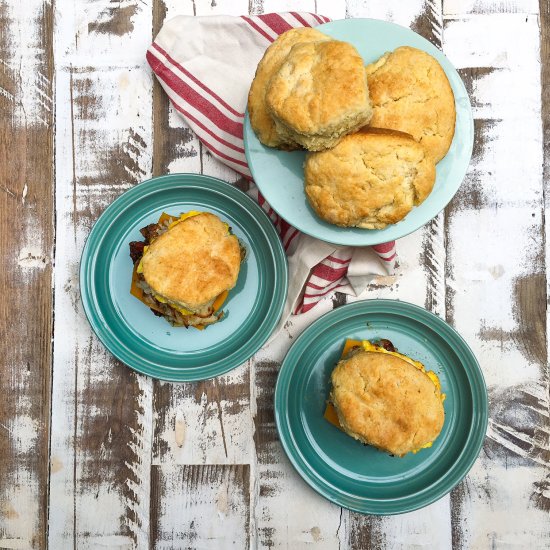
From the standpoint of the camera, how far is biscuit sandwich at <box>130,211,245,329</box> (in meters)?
1.94

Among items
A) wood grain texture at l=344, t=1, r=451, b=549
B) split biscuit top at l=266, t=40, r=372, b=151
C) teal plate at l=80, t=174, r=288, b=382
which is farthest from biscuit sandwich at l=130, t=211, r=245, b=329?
wood grain texture at l=344, t=1, r=451, b=549

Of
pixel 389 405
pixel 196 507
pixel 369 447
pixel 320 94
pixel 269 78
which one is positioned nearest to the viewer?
pixel 320 94

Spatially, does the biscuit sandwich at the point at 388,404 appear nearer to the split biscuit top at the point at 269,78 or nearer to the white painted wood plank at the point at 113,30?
the split biscuit top at the point at 269,78

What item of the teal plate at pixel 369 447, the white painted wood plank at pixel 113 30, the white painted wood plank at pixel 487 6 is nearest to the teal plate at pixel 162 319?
the teal plate at pixel 369 447

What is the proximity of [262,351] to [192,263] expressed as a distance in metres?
0.47

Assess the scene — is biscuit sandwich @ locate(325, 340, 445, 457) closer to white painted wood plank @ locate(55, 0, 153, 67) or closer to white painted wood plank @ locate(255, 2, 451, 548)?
white painted wood plank @ locate(255, 2, 451, 548)

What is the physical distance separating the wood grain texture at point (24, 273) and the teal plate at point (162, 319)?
0.31 m

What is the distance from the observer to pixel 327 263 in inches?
82.3

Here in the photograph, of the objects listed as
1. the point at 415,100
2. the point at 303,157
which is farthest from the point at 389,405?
the point at 415,100

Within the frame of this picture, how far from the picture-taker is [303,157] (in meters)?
1.78

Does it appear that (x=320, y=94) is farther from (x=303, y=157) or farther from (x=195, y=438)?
(x=195, y=438)

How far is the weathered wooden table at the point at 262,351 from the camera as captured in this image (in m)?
2.20

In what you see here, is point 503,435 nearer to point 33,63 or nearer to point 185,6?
point 185,6

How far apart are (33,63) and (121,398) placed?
4.48 feet
